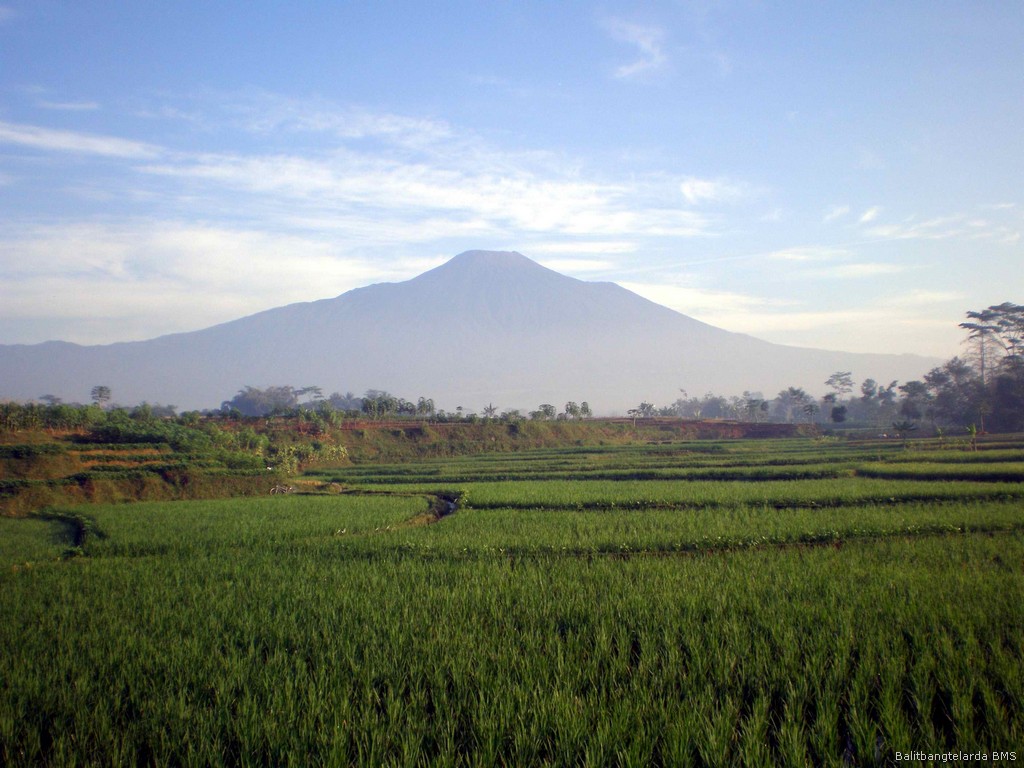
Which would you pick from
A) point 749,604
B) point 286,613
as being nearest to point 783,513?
point 749,604

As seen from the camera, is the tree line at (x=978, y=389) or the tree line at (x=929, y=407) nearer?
the tree line at (x=929, y=407)

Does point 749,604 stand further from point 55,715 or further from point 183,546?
point 183,546

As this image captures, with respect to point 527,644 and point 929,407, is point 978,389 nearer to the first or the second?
point 929,407

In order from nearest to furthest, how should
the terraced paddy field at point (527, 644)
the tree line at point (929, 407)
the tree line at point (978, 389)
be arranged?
the terraced paddy field at point (527, 644) → the tree line at point (929, 407) → the tree line at point (978, 389)

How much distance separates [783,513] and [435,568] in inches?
359

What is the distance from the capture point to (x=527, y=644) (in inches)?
253

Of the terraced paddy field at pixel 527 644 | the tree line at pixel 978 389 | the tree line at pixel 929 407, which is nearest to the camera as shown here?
the terraced paddy field at pixel 527 644

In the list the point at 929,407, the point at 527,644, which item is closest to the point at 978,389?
the point at 929,407

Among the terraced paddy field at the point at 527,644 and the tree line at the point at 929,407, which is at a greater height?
the tree line at the point at 929,407

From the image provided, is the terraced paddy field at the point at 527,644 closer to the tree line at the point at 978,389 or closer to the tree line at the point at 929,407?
the tree line at the point at 929,407

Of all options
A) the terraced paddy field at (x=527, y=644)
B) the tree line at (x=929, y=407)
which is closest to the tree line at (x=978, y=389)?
the tree line at (x=929, y=407)

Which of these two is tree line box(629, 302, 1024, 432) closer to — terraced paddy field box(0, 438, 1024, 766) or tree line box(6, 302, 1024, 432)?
tree line box(6, 302, 1024, 432)

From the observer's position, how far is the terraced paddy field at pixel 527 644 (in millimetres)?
4629

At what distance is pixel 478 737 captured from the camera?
470 centimetres
